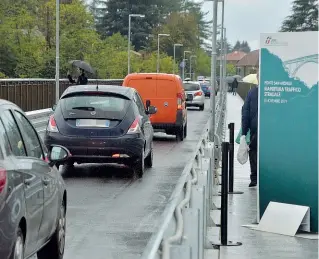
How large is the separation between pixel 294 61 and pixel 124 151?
651cm

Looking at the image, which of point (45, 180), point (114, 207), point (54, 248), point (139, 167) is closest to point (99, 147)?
point (139, 167)

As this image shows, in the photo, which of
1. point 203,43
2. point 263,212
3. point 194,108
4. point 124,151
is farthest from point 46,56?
point 203,43

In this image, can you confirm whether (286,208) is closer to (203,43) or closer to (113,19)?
(113,19)

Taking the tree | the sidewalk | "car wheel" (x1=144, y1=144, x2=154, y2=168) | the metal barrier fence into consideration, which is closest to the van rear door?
the tree

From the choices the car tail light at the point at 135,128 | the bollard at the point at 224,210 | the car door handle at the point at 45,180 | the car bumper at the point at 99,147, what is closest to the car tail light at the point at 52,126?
the car bumper at the point at 99,147

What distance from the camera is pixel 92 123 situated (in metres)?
16.7

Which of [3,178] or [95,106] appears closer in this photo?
[3,178]

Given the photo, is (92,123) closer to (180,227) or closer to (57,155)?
(57,155)

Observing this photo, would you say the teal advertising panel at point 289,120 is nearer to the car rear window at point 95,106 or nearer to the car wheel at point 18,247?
the car wheel at point 18,247

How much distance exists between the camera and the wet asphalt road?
959cm

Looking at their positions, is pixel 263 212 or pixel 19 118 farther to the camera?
pixel 263 212

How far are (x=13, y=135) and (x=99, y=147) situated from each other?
9242mm

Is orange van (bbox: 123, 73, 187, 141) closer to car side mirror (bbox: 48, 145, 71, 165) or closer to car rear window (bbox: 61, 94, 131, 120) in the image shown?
car rear window (bbox: 61, 94, 131, 120)

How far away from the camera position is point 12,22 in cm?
6053
